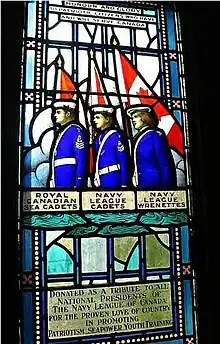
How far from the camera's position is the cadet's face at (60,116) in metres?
1.33

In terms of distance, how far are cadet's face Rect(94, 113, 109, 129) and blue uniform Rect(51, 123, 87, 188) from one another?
0.16ft

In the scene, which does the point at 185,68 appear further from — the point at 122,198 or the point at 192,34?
the point at 122,198

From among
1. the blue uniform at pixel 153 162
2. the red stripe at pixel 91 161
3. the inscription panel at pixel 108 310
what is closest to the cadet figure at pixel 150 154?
the blue uniform at pixel 153 162

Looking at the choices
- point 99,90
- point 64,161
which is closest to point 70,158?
point 64,161

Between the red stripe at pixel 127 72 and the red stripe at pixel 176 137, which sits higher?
the red stripe at pixel 127 72

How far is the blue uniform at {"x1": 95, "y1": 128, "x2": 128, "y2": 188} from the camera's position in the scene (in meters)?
1.33

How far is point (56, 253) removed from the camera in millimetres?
1248

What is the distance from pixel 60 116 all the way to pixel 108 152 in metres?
0.17

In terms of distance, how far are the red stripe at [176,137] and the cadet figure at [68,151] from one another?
0.88 ft

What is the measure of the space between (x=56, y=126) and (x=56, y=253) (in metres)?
0.35

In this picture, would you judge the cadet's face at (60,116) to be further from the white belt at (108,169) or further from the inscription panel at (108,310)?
the inscription panel at (108,310)

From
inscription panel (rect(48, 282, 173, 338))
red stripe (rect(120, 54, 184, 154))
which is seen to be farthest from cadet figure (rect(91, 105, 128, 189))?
inscription panel (rect(48, 282, 173, 338))

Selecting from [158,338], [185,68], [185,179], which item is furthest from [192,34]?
[158,338]

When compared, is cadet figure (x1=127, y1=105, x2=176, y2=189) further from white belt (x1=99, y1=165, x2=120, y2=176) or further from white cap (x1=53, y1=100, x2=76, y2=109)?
white cap (x1=53, y1=100, x2=76, y2=109)
